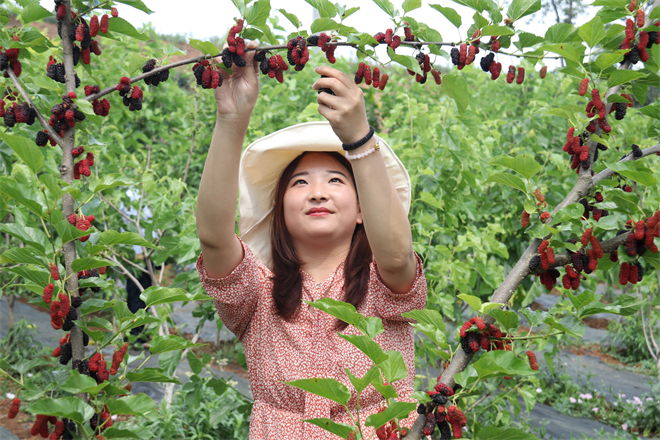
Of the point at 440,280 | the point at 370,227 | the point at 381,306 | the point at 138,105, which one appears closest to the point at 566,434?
the point at 440,280

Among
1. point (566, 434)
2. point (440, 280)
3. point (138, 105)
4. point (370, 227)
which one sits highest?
point (138, 105)

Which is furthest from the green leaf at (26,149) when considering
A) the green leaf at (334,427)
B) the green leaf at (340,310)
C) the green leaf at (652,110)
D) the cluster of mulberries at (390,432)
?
the green leaf at (652,110)

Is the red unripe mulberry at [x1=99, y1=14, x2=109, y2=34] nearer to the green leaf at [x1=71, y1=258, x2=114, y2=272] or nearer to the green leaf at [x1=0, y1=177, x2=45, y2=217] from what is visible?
the green leaf at [x1=0, y1=177, x2=45, y2=217]

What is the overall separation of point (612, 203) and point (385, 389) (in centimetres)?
67

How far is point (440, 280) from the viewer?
266 cm

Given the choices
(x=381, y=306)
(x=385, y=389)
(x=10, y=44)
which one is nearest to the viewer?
(x=385, y=389)

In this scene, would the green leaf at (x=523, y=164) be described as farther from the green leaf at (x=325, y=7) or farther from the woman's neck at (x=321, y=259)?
the woman's neck at (x=321, y=259)

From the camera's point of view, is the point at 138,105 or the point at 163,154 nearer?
the point at 138,105

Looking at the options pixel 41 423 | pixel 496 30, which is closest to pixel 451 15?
pixel 496 30

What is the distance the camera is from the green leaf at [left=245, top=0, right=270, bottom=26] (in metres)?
1.15

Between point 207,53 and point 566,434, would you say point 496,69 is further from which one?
point 566,434

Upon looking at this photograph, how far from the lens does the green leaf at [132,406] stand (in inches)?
44.4

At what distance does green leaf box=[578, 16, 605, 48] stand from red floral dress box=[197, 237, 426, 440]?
2.17 ft

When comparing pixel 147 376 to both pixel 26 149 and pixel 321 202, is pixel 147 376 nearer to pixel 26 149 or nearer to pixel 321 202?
pixel 26 149
